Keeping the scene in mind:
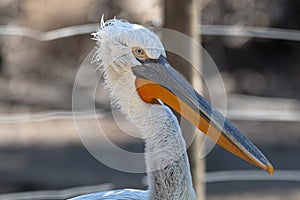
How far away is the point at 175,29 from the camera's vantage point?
122 inches

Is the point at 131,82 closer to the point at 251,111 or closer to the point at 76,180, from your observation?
the point at 76,180

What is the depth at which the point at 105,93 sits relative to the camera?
17.8 ft

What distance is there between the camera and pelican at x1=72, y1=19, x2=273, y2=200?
2574 mm

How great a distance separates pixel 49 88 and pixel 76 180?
1.22 metres

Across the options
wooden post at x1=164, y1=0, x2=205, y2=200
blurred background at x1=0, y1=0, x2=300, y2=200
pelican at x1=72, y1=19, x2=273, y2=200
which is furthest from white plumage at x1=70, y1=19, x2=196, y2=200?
blurred background at x1=0, y1=0, x2=300, y2=200

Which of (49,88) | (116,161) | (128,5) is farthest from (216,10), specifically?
(116,161)

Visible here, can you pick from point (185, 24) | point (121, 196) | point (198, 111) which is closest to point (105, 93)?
point (185, 24)

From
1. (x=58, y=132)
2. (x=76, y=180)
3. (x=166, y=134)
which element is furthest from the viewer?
(x=58, y=132)

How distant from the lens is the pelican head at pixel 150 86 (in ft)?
8.43

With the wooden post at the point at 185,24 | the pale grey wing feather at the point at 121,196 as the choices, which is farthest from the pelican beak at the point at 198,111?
the wooden post at the point at 185,24

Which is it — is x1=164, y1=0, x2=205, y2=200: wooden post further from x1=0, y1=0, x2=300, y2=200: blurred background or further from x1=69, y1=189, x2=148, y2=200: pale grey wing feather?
x1=0, y1=0, x2=300, y2=200: blurred background

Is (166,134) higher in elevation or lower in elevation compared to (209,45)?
lower

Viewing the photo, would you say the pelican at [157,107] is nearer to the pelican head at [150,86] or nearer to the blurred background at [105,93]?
the pelican head at [150,86]

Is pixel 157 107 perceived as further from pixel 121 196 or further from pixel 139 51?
pixel 121 196
